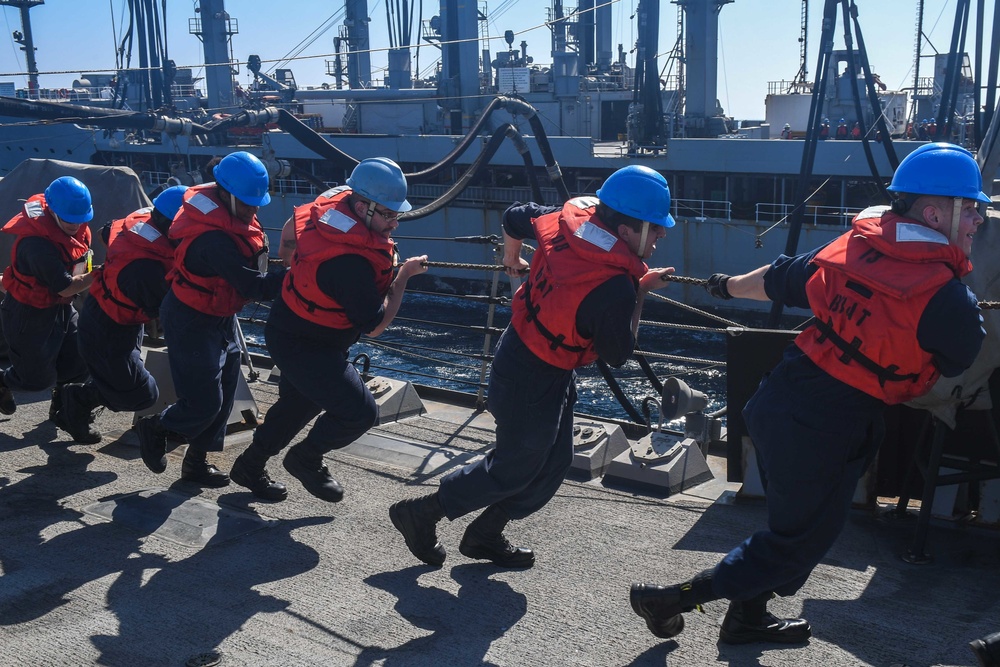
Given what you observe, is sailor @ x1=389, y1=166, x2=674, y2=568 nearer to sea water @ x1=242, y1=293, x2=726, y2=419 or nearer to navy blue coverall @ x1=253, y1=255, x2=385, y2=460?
navy blue coverall @ x1=253, y1=255, x2=385, y2=460

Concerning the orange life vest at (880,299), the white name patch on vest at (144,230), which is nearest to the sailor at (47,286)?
the white name patch on vest at (144,230)

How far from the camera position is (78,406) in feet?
16.8

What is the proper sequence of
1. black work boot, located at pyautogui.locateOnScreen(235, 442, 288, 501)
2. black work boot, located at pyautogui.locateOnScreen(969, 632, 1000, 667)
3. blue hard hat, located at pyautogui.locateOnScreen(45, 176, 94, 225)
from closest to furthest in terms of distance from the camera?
black work boot, located at pyautogui.locateOnScreen(969, 632, 1000, 667)
black work boot, located at pyautogui.locateOnScreen(235, 442, 288, 501)
blue hard hat, located at pyautogui.locateOnScreen(45, 176, 94, 225)

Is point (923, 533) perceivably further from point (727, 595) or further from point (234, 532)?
point (234, 532)

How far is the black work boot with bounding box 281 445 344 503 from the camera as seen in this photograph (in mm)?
4191

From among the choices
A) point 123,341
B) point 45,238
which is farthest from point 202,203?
point 45,238

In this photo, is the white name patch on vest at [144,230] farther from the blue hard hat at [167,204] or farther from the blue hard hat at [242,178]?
the blue hard hat at [242,178]

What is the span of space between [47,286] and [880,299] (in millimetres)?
4545

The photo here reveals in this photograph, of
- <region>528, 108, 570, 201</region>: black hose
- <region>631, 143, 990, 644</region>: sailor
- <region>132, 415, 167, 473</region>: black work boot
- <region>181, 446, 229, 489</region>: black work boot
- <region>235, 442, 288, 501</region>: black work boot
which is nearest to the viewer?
<region>631, 143, 990, 644</region>: sailor

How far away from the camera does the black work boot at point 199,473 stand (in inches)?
182

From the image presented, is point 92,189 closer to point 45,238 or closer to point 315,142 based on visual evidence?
point 45,238

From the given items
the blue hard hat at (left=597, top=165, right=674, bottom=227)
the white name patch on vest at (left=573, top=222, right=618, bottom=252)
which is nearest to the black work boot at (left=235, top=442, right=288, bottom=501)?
the white name patch on vest at (left=573, top=222, right=618, bottom=252)

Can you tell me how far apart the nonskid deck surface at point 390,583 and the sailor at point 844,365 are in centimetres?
28

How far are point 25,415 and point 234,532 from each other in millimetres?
2593
